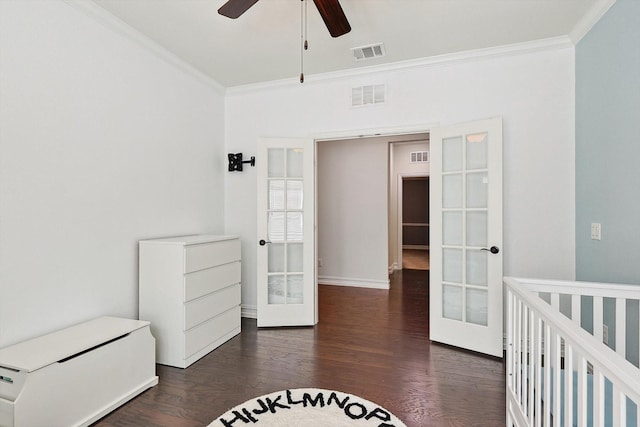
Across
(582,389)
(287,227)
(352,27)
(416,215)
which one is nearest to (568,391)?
(582,389)

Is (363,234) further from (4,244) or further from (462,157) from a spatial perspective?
(4,244)

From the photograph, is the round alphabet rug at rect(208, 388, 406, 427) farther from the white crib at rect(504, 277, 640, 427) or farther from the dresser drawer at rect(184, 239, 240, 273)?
the dresser drawer at rect(184, 239, 240, 273)

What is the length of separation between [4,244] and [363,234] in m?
4.35

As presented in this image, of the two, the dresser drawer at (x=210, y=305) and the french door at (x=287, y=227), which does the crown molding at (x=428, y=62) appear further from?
the dresser drawer at (x=210, y=305)

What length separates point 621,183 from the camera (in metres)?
2.08

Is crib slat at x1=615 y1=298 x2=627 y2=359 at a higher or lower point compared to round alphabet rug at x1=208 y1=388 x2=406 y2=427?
higher

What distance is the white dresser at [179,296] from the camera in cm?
251

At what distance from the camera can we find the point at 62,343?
6.10ft

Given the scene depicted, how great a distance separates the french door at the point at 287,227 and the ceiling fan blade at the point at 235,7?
166 centimetres

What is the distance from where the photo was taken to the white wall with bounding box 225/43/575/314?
110 inches

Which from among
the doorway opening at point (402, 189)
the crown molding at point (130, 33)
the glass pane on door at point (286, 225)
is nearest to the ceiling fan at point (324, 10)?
the crown molding at point (130, 33)

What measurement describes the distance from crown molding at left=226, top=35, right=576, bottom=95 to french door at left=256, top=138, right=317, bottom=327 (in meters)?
0.70

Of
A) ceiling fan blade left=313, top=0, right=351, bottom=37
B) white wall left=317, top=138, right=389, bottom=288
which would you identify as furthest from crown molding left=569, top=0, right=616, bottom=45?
white wall left=317, top=138, right=389, bottom=288

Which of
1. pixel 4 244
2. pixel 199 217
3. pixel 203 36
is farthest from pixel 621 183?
pixel 4 244
